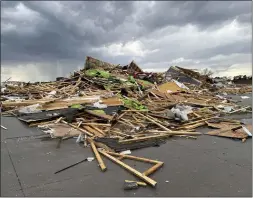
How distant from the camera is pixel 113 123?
24.8 feet

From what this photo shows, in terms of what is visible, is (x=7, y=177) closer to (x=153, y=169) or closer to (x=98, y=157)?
(x=98, y=157)

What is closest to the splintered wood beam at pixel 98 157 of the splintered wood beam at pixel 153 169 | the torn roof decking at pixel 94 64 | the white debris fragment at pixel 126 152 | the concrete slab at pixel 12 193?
the white debris fragment at pixel 126 152

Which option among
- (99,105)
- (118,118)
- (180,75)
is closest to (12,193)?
(118,118)

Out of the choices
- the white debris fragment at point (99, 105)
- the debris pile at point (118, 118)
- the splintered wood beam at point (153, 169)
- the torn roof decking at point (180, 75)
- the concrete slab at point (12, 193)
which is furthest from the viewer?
the torn roof decking at point (180, 75)

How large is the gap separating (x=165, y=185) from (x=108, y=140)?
2.27 meters

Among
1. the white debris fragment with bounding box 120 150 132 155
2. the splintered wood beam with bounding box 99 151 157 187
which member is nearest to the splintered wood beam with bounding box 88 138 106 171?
the splintered wood beam with bounding box 99 151 157 187

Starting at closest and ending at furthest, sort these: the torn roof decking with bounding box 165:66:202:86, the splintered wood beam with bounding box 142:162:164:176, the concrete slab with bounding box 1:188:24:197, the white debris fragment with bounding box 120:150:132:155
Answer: the concrete slab with bounding box 1:188:24:197
the splintered wood beam with bounding box 142:162:164:176
the white debris fragment with bounding box 120:150:132:155
the torn roof decking with bounding box 165:66:202:86

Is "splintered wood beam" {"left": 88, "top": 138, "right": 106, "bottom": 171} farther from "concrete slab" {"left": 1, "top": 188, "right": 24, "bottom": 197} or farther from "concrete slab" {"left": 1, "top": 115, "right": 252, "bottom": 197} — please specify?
"concrete slab" {"left": 1, "top": 188, "right": 24, "bottom": 197}

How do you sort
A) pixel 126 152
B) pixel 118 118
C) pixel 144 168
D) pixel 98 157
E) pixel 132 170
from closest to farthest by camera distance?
1. pixel 132 170
2. pixel 144 168
3. pixel 98 157
4. pixel 126 152
5. pixel 118 118

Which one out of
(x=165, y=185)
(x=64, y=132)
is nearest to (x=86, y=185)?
(x=165, y=185)

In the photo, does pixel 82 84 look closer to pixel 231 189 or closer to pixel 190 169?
pixel 190 169

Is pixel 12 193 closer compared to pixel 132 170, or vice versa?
pixel 12 193

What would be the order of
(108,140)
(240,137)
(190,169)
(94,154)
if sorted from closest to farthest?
(190,169)
(94,154)
(108,140)
(240,137)

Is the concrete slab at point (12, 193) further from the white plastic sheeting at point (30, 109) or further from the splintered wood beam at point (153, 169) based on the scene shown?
the white plastic sheeting at point (30, 109)
